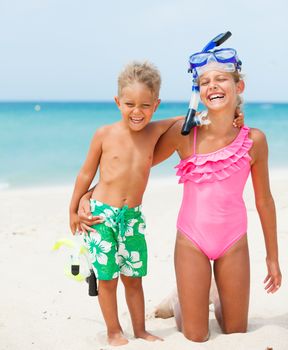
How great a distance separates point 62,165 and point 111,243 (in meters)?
13.5

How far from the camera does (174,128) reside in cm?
380

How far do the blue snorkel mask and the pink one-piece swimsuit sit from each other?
0.17 meters

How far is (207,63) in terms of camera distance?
3.70 metres

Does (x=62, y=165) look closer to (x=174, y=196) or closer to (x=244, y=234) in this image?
(x=174, y=196)

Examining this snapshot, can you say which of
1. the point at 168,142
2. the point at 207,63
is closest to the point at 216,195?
the point at 168,142

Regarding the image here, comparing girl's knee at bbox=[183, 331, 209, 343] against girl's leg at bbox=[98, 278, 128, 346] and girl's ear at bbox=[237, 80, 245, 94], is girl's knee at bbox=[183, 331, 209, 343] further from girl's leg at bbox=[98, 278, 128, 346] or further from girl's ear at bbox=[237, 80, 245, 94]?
girl's ear at bbox=[237, 80, 245, 94]

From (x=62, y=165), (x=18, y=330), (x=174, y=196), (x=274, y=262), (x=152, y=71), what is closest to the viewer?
(x=152, y=71)

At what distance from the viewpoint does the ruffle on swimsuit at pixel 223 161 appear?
12.1 ft

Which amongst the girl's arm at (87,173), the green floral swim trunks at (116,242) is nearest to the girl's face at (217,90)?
the girl's arm at (87,173)

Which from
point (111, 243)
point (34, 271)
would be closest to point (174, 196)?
point (34, 271)

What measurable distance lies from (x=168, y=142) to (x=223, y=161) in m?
0.41

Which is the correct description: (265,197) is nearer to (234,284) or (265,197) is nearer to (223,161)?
(223,161)

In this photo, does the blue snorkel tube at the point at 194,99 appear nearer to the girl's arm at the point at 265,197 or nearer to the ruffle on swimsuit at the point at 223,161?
the ruffle on swimsuit at the point at 223,161

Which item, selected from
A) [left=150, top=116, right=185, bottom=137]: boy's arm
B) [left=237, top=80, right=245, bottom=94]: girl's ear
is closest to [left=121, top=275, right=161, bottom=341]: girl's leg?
[left=150, top=116, right=185, bottom=137]: boy's arm
